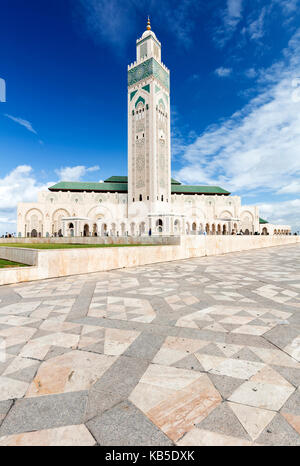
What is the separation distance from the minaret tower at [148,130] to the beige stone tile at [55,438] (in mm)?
42721

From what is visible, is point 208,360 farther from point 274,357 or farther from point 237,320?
point 237,320

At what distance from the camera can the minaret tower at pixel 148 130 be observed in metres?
44.5

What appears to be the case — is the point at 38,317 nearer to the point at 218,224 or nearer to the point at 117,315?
the point at 117,315

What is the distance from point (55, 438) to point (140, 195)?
46794mm

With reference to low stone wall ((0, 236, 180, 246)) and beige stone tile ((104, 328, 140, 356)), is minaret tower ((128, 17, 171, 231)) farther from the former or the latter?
beige stone tile ((104, 328, 140, 356))

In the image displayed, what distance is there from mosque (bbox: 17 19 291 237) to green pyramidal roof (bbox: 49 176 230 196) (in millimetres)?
250

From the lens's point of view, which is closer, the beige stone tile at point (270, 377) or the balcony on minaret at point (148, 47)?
the beige stone tile at point (270, 377)

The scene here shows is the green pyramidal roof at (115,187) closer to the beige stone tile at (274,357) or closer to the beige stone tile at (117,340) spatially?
the beige stone tile at (117,340)

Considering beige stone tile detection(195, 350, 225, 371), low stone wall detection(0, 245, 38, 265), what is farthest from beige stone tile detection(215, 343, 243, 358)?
low stone wall detection(0, 245, 38, 265)

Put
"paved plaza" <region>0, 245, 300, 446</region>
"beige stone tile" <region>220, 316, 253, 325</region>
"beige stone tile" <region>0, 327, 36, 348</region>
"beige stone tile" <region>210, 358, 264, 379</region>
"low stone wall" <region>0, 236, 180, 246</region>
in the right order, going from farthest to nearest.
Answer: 1. "low stone wall" <region>0, 236, 180, 246</region>
2. "beige stone tile" <region>220, 316, 253, 325</region>
3. "beige stone tile" <region>0, 327, 36, 348</region>
4. "beige stone tile" <region>210, 358, 264, 379</region>
5. "paved plaza" <region>0, 245, 300, 446</region>

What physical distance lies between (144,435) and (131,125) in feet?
169

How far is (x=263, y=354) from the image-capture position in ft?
8.51

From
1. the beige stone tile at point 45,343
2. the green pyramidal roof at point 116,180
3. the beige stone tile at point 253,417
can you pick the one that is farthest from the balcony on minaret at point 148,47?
the beige stone tile at point 253,417

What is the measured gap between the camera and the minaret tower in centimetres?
4447
